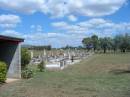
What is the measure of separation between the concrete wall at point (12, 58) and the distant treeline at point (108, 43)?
98349mm

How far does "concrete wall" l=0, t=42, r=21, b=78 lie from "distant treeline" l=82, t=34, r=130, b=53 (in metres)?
98.3

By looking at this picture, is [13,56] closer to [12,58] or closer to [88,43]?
[12,58]

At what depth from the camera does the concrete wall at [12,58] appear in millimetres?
19344

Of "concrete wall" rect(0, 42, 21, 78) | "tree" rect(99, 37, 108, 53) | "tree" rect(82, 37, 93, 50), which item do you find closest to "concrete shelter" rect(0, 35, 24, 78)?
"concrete wall" rect(0, 42, 21, 78)

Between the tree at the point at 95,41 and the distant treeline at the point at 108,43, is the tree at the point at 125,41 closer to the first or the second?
the distant treeline at the point at 108,43

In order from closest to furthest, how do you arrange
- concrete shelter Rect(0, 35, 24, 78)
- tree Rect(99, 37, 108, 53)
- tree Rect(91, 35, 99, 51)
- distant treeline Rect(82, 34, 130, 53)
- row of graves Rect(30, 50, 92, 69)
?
concrete shelter Rect(0, 35, 24, 78) < row of graves Rect(30, 50, 92, 69) < distant treeline Rect(82, 34, 130, 53) < tree Rect(99, 37, 108, 53) < tree Rect(91, 35, 99, 51)

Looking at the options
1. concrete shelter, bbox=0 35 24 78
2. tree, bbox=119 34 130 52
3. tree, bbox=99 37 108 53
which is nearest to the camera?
concrete shelter, bbox=0 35 24 78

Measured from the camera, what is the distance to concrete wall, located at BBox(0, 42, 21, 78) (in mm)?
19344

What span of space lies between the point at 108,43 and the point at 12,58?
377 ft

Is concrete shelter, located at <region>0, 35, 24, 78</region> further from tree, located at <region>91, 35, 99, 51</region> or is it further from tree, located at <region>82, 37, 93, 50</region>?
tree, located at <region>82, 37, 93, 50</region>

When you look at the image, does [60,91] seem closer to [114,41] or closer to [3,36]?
[3,36]

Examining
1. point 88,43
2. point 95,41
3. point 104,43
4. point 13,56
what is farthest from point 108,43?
point 13,56

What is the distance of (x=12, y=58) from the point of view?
63.8 feet

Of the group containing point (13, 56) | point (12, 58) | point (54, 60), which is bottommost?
point (54, 60)
